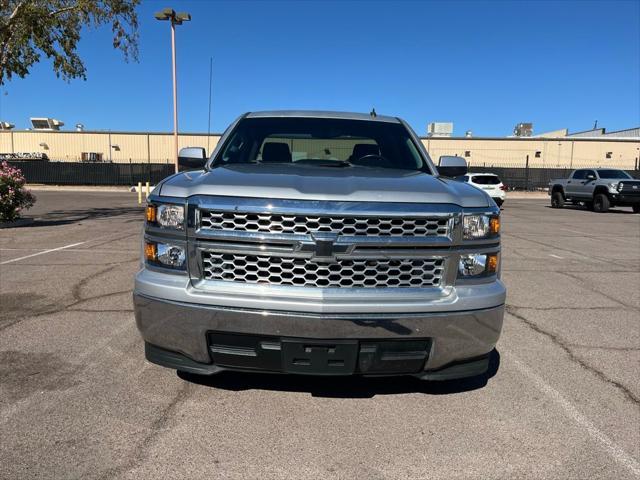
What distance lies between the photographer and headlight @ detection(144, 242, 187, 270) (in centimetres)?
275

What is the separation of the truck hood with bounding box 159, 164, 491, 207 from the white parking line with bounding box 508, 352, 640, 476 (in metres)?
1.46

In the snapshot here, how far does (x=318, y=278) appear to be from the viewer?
8.71ft

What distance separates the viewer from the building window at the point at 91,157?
148 feet

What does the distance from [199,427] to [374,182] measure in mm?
1754

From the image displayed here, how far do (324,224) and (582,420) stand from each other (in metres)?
2.03

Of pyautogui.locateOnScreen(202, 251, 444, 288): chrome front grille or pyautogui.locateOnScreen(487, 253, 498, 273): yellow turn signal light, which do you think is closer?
pyautogui.locateOnScreen(202, 251, 444, 288): chrome front grille

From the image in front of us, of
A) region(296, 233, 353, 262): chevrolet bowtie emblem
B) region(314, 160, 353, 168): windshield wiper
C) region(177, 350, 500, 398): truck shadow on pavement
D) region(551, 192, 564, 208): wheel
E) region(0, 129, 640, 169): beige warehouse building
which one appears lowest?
region(177, 350, 500, 398): truck shadow on pavement

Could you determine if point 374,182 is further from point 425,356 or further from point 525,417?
point 525,417

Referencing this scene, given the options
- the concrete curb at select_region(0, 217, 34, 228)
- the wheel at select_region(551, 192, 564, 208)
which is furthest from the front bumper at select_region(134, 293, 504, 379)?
the wheel at select_region(551, 192, 564, 208)

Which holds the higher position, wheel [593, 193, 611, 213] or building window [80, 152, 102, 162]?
building window [80, 152, 102, 162]

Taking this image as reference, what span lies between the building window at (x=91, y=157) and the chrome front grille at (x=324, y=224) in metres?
47.3

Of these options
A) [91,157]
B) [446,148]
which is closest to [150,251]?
[446,148]

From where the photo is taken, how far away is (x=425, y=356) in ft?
8.95

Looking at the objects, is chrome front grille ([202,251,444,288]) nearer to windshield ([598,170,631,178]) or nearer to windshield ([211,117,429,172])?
windshield ([211,117,429,172])
